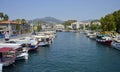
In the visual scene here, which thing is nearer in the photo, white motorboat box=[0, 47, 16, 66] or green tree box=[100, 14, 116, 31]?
white motorboat box=[0, 47, 16, 66]

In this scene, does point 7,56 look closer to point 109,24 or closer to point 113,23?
point 113,23

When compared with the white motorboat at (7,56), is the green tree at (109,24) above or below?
above

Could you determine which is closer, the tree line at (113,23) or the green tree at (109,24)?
the tree line at (113,23)

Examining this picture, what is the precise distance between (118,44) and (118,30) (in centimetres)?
5345

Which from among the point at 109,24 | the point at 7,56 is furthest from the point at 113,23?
the point at 7,56

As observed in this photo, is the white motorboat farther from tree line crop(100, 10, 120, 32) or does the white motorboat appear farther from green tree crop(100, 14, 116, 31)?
green tree crop(100, 14, 116, 31)

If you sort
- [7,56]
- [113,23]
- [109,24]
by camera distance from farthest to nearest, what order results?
[109,24] → [113,23] → [7,56]

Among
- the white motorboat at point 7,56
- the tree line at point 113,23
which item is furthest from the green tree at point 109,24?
the white motorboat at point 7,56

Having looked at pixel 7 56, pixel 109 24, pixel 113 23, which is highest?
pixel 113 23

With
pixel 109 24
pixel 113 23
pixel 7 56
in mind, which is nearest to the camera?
pixel 7 56

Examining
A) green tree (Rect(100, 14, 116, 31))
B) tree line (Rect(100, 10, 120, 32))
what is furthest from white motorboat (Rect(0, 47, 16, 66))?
green tree (Rect(100, 14, 116, 31))

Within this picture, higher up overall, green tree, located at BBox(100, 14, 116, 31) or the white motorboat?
green tree, located at BBox(100, 14, 116, 31)

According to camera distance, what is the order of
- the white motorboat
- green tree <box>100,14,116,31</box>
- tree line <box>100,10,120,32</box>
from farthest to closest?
1. green tree <box>100,14,116,31</box>
2. tree line <box>100,10,120,32</box>
3. the white motorboat

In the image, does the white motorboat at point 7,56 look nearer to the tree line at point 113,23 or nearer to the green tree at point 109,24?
the tree line at point 113,23
